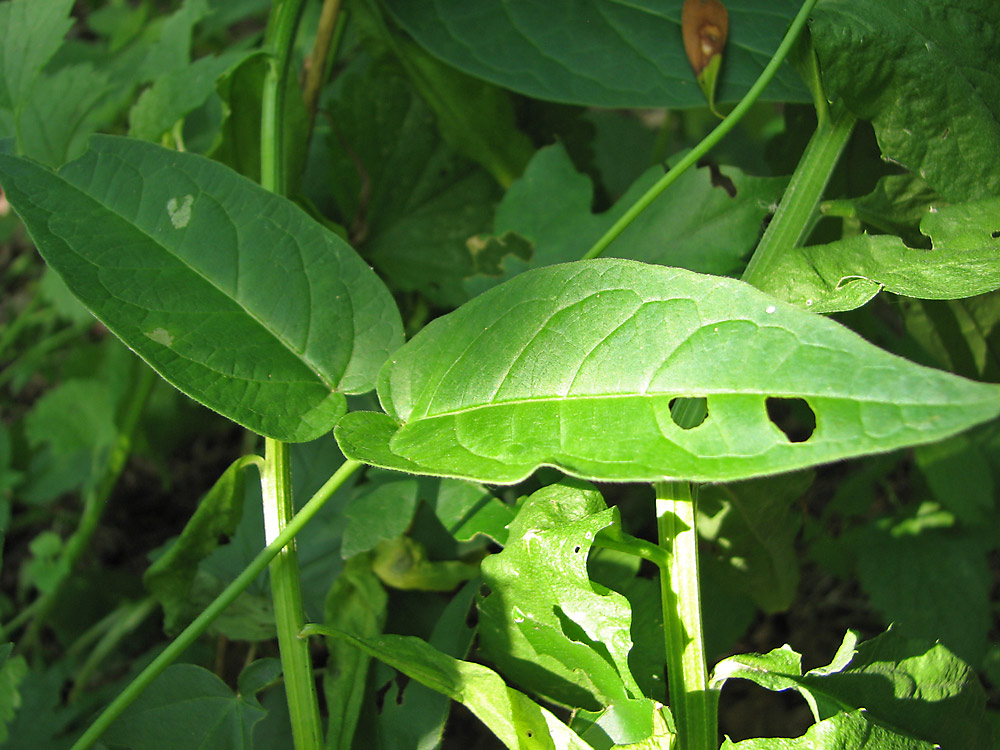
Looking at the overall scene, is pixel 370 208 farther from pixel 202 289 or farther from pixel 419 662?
pixel 419 662

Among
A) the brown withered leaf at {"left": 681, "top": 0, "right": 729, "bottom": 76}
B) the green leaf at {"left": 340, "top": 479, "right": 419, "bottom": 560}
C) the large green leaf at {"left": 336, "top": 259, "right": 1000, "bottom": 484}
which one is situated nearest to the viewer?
the large green leaf at {"left": 336, "top": 259, "right": 1000, "bottom": 484}

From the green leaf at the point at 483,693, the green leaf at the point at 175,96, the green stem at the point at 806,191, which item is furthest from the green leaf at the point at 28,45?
the green stem at the point at 806,191

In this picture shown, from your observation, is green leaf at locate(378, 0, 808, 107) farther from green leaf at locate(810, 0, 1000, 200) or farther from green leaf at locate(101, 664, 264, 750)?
green leaf at locate(101, 664, 264, 750)

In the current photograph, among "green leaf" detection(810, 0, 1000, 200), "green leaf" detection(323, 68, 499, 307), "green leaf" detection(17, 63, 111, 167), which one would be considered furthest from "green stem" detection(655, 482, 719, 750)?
"green leaf" detection(17, 63, 111, 167)

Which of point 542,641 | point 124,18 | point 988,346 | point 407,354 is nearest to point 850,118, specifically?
point 988,346

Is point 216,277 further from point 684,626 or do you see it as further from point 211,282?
point 684,626

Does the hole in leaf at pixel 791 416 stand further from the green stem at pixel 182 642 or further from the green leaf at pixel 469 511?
the green stem at pixel 182 642
